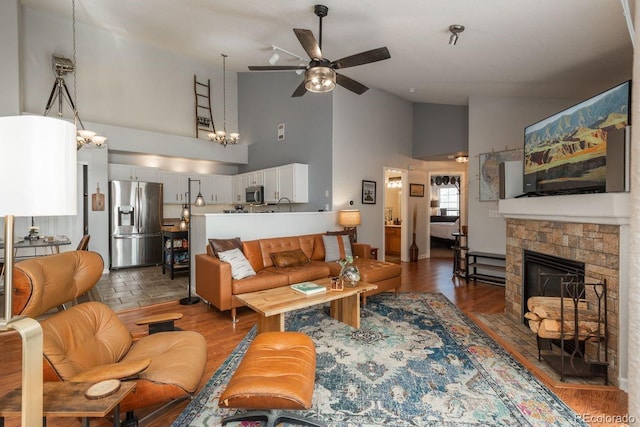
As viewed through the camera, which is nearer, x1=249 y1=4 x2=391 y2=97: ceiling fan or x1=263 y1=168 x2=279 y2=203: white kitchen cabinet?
x1=249 y1=4 x2=391 y2=97: ceiling fan

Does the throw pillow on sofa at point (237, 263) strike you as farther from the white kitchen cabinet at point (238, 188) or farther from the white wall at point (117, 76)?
the white wall at point (117, 76)

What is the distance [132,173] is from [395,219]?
20.9 feet

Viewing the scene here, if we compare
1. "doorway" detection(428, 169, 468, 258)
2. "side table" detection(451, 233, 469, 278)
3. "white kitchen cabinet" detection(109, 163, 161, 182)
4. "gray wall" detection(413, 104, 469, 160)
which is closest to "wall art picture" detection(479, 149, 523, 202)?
"side table" detection(451, 233, 469, 278)

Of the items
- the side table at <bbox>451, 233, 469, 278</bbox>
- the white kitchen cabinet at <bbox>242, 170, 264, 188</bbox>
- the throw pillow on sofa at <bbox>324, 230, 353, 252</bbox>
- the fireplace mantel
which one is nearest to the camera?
the fireplace mantel

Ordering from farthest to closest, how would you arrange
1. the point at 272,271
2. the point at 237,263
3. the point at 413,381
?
1. the point at 272,271
2. the point at 237,263
3. the point at 413,381

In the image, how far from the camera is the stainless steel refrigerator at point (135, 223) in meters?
6.30

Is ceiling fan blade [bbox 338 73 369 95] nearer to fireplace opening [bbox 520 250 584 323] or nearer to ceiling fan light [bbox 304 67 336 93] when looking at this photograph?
ceiling fan light [bbox 304 67 336 93]

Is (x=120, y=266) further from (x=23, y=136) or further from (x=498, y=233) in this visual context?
(x=498, y=233)

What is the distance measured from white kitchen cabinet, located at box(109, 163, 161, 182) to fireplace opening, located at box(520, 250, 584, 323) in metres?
6.96

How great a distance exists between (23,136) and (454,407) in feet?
8.43

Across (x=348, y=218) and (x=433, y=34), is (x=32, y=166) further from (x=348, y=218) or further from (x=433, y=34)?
(x=348, y=218)

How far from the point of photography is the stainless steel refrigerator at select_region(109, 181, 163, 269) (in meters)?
6.30

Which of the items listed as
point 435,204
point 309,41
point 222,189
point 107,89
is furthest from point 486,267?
point 107,89

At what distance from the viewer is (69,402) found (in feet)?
4.04
